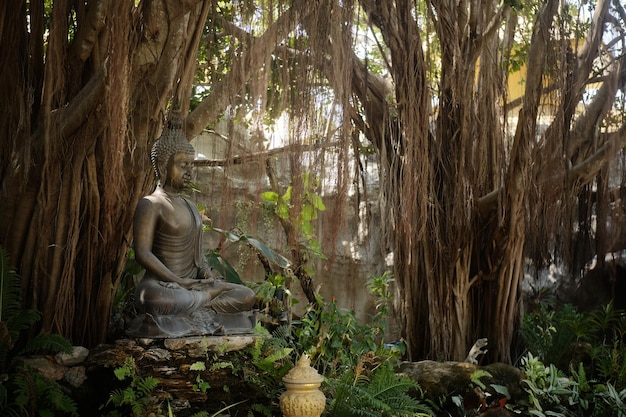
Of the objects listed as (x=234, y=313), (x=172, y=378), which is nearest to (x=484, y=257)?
(x=234, y=313)

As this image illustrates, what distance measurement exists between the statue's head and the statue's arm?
0.70 feet

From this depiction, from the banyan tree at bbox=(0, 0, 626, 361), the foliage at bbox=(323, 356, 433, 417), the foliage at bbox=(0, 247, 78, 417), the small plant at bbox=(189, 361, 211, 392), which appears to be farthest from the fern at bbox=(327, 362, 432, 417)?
the foliage at bbox=(0, 247, 78, 417)

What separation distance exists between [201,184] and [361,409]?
4.58m

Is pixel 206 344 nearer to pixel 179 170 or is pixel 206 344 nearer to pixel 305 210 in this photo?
pixel 179 170

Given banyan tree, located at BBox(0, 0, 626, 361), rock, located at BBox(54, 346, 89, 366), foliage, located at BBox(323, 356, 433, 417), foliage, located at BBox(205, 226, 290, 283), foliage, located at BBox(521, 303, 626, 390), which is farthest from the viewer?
foliage, located at BBox(521, 303, 626, 390)

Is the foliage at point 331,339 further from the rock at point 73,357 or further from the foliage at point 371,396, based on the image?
the rock at point 73,357

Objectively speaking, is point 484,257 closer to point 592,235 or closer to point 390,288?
point 592,235

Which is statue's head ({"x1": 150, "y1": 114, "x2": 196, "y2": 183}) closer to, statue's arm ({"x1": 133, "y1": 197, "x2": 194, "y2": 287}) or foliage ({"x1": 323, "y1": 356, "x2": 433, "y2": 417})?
statue's arm ({"x1": 133, "y1": 197, "x2": 194, "y2": 287})

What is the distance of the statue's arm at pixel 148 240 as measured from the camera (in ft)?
12.0

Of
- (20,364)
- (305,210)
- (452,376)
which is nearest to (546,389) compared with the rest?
(452,376)

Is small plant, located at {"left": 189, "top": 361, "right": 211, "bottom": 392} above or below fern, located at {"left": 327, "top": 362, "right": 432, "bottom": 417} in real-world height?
above

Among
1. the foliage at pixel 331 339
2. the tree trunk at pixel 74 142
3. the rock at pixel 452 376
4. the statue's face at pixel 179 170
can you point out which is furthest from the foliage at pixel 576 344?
the tree trunk at pixel 74 142

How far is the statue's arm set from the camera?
12.0ft

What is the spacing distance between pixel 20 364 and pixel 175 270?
90cm
